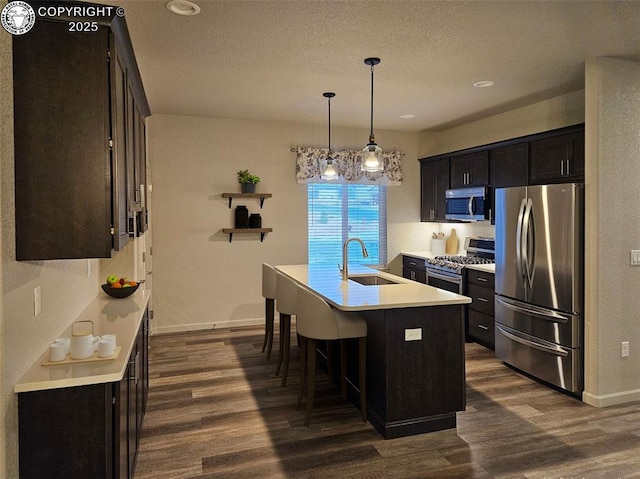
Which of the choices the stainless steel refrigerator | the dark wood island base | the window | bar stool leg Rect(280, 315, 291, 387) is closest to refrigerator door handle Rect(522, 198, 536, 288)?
the stainless steel refrigerator

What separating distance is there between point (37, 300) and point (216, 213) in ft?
12.5

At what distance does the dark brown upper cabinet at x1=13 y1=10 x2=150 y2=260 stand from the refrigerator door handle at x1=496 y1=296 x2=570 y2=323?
3408mm

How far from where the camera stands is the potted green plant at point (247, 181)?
5.78m

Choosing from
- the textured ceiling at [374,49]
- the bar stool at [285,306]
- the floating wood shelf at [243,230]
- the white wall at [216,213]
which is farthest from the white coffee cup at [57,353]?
the floating wood shelf at [243,230]

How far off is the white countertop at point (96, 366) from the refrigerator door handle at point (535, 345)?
128 inches

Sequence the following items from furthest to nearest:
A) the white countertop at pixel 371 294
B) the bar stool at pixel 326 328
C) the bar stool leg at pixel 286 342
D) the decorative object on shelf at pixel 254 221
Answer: the decorative object on shelf at pixel 254 221, the bar stool leg at pixel 286 342, the bar stool at pixel 326 328, the white countertop at pixel 371 294

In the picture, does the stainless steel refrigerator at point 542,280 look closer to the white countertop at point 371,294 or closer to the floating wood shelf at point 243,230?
the white countertop at point 371,294

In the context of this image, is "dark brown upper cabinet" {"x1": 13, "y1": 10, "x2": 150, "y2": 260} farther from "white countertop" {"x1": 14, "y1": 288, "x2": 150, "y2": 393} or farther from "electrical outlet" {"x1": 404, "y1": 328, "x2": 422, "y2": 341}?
"electrical outlet" {"x1": 404, "y1": 328, "x2": 422, "y2": 341}

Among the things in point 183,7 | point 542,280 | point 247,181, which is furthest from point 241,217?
point 542,280

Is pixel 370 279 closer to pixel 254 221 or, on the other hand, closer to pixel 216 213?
pixel 254 221

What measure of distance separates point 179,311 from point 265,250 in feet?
4.47

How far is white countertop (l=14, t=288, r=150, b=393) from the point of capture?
1.82m

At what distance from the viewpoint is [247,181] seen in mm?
5773

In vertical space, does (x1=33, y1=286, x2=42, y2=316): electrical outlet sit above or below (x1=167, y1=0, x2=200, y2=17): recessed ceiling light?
below
